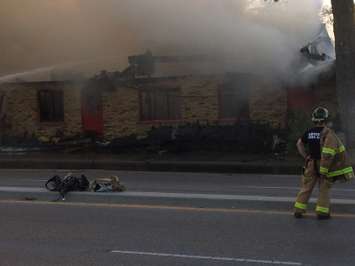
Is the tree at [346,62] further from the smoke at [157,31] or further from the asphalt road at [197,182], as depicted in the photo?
the asphalt road at [197,182]

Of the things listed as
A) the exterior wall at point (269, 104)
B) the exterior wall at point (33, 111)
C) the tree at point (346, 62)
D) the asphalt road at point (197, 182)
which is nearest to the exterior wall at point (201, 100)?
the exterior wall at point (269, 104)

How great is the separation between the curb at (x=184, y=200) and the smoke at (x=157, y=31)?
38.0 ft

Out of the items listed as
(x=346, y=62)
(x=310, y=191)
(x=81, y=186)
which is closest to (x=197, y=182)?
(x=81, y=186)

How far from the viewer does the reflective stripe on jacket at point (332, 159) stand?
7.75 metres

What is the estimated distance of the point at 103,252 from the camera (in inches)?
251

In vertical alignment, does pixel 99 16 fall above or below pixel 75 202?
above

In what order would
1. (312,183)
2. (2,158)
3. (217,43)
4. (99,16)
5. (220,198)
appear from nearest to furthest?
1. (312,183)
2. (220,198)
3. (2,158)
4. (217,43)
5. (99,16)

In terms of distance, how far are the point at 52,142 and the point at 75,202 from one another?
12893 millimetres

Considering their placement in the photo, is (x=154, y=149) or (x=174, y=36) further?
(x=174, y=36)

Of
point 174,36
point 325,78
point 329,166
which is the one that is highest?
point 174,36

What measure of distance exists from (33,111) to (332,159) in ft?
53.3

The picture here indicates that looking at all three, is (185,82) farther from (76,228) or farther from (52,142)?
(76,228)

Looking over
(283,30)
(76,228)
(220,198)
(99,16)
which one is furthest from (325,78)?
(76,228)

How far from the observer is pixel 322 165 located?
777cm
